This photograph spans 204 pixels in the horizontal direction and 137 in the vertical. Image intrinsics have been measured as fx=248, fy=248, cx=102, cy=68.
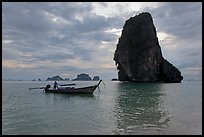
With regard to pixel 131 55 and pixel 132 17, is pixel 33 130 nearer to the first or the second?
pixel 131 55

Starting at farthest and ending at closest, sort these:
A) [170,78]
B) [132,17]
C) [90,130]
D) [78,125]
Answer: [132,17] → [170,78] → [78,125] → [90,130]

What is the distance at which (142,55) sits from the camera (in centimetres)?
8950

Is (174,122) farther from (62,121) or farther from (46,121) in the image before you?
(46,121)

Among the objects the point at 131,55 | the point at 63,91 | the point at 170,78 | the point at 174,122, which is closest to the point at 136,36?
the point at 131,55

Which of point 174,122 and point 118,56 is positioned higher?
point 118,56

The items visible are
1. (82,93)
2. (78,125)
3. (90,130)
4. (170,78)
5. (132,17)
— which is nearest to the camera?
(90,130)

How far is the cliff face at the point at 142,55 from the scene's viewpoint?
3460 inches

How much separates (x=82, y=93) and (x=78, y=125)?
20.9m

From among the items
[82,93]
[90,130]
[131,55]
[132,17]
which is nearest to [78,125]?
[90,130]

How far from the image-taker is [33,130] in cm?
1238

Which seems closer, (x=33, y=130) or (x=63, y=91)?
(x=33, y=130)

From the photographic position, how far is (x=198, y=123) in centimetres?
1418

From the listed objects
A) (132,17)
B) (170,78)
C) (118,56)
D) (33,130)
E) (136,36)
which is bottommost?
(33,130)

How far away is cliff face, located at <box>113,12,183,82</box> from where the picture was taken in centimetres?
8788
